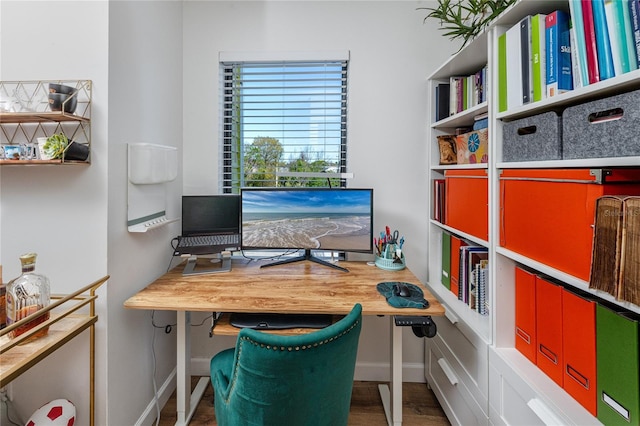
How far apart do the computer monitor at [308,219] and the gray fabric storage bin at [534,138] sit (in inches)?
29.0

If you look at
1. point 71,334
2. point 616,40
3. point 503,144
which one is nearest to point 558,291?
point 503,144

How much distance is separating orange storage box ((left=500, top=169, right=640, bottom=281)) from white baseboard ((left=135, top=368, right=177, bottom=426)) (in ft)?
6.33

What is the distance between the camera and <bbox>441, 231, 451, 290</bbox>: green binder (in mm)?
1774

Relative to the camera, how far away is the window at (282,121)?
6.84 feet

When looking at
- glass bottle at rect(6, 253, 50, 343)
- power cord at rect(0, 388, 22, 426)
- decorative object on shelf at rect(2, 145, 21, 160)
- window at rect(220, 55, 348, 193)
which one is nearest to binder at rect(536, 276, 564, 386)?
window at rect(220, 55, 348, 193)

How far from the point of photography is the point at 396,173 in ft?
6.54

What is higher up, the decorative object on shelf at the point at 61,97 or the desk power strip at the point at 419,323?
the decorative object on shelf at the point at 61,97

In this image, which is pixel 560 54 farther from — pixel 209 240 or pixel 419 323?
pixel 209 240

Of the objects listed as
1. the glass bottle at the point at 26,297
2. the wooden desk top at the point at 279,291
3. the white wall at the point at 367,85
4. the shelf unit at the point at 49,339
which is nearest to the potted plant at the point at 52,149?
the glass bottle at the point at 26,297

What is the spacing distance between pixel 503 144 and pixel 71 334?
5.81ft

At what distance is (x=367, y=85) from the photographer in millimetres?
1980

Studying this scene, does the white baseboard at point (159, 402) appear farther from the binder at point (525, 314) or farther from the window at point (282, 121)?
the binder at point (525, 314)

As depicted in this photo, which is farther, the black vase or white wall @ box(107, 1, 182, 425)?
white wall @ box(107, 1, 182, 425)

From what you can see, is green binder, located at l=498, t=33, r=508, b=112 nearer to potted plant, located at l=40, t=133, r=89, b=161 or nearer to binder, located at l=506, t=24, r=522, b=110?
binder, located at l=506, t=24, r=522, b=110
